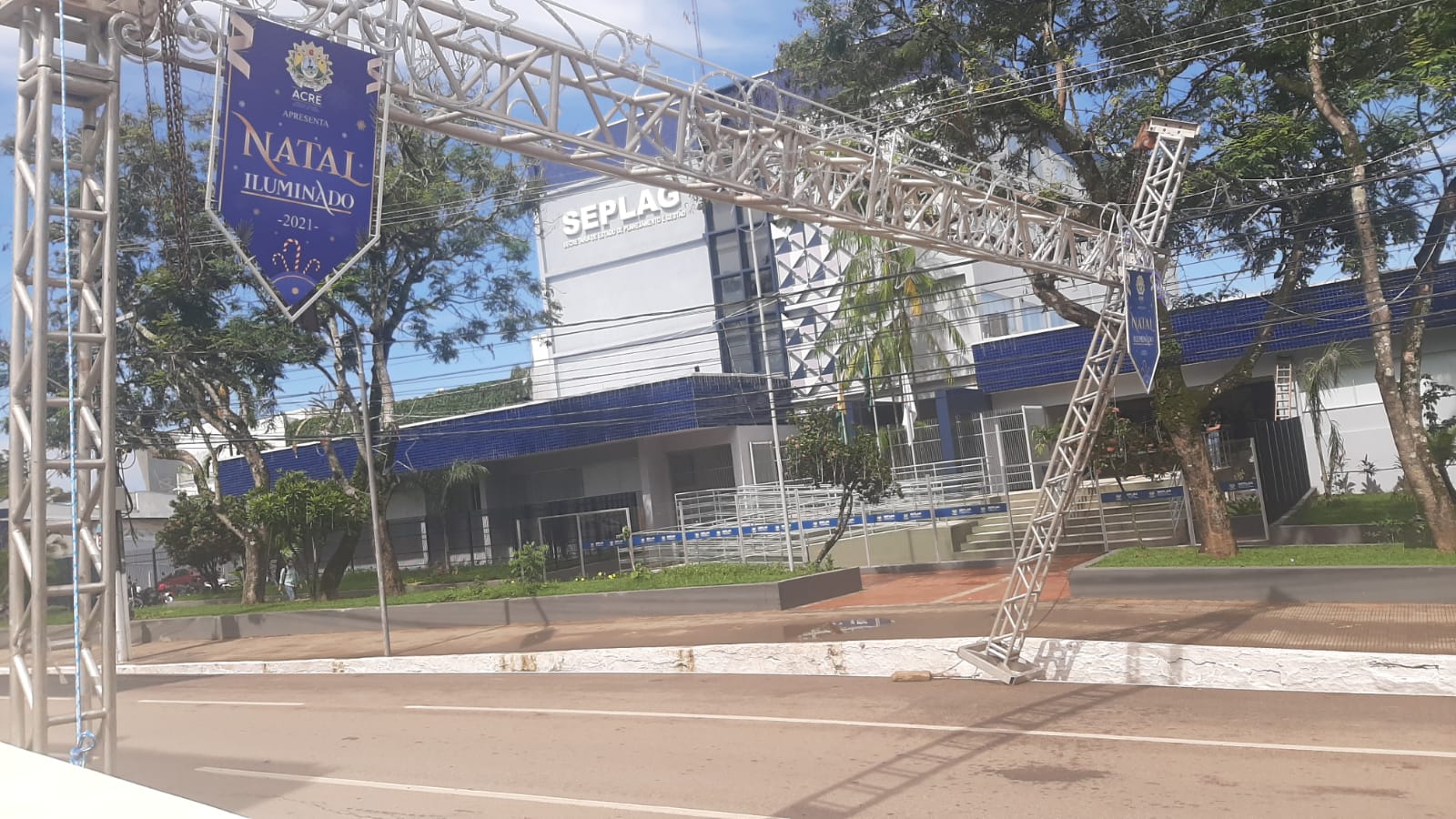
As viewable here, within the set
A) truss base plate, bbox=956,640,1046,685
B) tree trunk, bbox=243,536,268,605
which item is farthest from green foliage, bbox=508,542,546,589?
truss base plate, bbox=956,640,1046,685

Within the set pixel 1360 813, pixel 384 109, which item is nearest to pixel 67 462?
pixel 384 109

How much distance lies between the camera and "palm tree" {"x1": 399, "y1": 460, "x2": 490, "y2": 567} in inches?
1455

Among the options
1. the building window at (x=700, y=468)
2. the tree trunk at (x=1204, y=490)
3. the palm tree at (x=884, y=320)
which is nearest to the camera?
the tree trunk at (x=1204, y=490)

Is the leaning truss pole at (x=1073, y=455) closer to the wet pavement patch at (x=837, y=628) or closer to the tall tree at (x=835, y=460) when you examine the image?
the wet pavement patch at (x=837, y=628)

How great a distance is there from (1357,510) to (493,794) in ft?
71.3

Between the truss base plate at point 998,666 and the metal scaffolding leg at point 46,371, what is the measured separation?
846cm

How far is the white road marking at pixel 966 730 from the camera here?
28.0 ft

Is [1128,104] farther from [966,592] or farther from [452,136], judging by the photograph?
[452,136]

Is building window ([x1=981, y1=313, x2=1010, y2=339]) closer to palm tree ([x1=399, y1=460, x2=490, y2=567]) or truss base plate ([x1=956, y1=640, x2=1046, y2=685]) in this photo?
palm tree ([x1=399, y1=460, x2=490, y2=567])

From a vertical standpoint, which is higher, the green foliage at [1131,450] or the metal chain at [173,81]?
the metal chain at [173,81]

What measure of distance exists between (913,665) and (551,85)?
7797 millimetres

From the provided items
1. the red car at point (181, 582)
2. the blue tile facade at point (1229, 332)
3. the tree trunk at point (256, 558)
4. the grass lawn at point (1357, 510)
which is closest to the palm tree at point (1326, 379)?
the blue tile facade at point (1229, 332)

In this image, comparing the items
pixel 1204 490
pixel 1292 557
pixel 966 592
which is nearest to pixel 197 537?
pixel 966 592

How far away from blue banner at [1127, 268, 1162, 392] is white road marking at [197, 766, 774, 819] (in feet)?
22.1
